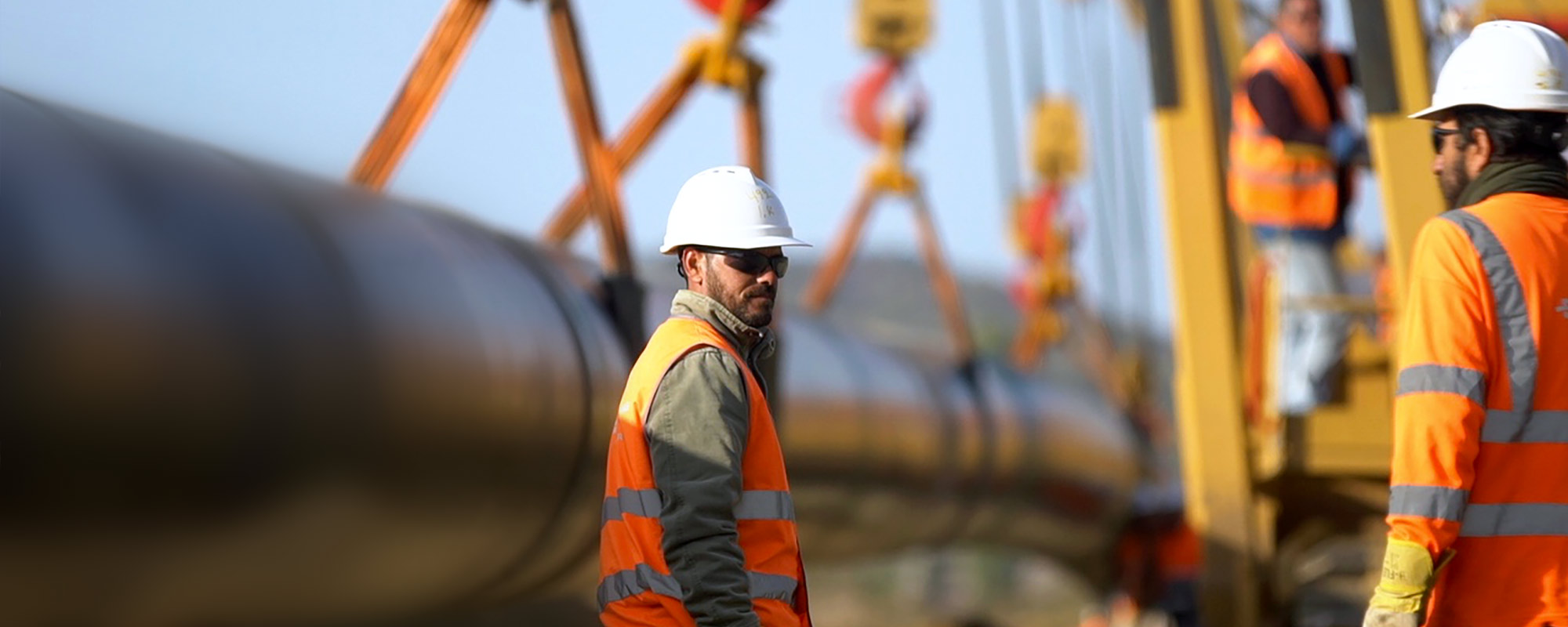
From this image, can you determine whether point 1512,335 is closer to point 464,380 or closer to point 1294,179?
point 464,380

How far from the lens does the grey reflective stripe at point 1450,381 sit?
2.87 m

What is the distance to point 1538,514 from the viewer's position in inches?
115

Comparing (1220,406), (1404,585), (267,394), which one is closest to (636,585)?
(267,394)

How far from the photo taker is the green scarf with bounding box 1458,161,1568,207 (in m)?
3.05

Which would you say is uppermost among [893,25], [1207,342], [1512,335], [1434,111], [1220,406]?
[893,25]

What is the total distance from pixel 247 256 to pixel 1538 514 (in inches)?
84.2

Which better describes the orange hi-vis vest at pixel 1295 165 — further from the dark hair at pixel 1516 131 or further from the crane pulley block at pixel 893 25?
the crane pulley block at pixel 893 25

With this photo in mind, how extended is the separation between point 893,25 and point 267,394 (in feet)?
28.1

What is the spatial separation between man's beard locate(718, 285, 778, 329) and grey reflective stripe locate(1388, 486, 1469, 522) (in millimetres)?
998

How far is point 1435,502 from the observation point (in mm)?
2836

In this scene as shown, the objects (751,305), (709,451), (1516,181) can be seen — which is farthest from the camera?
(1516,181)

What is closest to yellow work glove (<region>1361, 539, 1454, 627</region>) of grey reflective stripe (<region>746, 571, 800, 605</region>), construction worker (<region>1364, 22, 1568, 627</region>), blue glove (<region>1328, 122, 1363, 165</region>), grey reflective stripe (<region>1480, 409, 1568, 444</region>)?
construction worker (<region>1364, 22, 1568, 627</region>)

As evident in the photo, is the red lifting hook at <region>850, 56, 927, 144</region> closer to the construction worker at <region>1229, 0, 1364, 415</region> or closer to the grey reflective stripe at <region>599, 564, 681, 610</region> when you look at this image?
the construction worker at <region>1229, 0, 1364, 415</region>

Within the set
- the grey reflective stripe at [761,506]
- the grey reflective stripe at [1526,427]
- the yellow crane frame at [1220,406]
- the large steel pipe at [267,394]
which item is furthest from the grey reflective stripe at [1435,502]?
the yellow crane frame at [1220,406]
